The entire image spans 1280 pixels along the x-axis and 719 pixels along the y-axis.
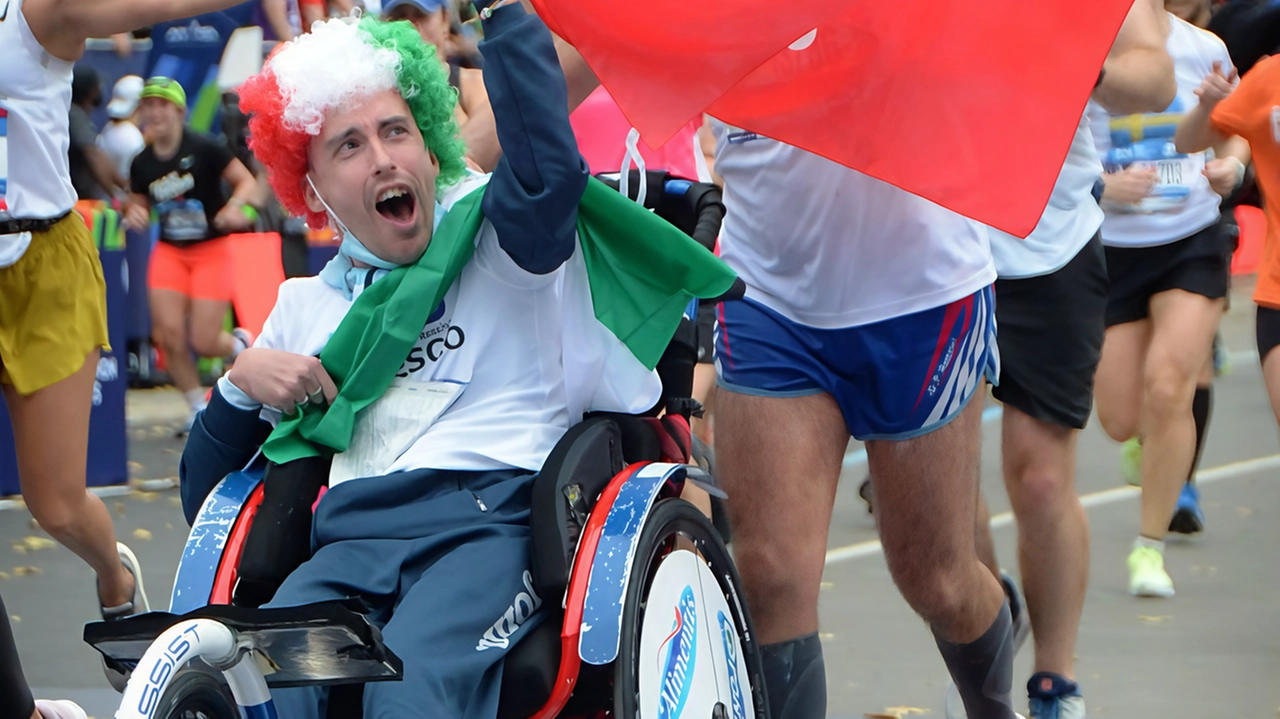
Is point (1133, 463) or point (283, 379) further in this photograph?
point (1133, 463)

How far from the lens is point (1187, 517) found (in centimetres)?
671

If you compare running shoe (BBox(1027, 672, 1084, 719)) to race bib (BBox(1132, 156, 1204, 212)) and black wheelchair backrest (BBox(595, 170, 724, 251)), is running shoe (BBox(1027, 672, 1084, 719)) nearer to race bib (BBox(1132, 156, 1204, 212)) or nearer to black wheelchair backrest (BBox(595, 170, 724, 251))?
black wheelchair backrest (BBox(595, 170, 724, 251))

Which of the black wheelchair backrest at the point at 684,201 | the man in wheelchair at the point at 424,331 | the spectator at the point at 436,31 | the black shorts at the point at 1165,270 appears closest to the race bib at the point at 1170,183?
the black shorts at the point at 1165,270

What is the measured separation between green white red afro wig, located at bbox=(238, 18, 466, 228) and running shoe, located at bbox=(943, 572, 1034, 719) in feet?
6.69

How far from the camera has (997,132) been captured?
3.05 metres

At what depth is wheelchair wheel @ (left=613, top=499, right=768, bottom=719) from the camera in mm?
2693

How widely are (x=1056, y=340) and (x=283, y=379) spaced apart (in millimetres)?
2188

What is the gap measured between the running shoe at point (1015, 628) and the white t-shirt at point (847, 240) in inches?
49.6

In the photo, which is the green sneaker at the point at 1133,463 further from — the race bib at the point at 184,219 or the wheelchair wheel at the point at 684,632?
the race bib at the point at 184,219

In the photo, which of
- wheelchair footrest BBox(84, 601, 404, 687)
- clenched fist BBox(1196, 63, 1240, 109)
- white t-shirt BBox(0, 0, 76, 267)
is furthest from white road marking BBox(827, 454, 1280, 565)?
wheelchair footrest BBox(84, 601, 404, 687)

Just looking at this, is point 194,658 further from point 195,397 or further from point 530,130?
point 195,397

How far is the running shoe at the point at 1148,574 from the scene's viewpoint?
5727 mm

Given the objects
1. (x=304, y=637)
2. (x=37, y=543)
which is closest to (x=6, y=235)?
(x=304, y=637)

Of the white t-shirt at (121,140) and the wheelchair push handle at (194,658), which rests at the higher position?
the wheelchair push handle at (194,658)
